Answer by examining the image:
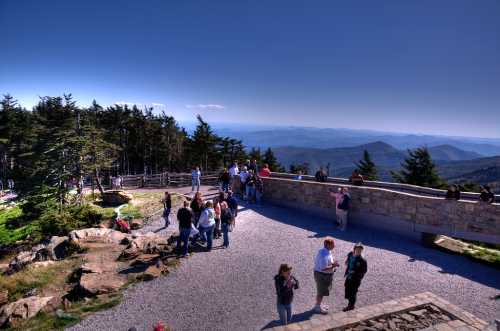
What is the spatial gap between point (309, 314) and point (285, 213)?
806 centimetres

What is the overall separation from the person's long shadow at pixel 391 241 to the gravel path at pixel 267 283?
1.3 inches

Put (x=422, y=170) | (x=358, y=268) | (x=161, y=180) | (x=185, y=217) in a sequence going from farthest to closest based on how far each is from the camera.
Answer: (x=422, y=170) < (x=161, y=180) < (x=185, y=217) < (x=358, y=268)

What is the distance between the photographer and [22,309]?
7809 millimetres

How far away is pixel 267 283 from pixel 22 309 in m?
6.40

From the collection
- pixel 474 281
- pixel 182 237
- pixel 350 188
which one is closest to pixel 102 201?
pixel 182 237

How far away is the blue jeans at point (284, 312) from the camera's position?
6.32m

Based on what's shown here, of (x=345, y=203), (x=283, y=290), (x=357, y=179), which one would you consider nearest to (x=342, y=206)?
(x=345, y=203)

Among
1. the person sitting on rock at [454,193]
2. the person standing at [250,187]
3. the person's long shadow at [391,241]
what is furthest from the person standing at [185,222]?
the person sitting on rock at [454,193]

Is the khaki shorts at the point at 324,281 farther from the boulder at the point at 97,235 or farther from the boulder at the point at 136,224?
the boulder at the point at 136,224

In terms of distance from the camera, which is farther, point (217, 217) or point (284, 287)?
point (217, 217)

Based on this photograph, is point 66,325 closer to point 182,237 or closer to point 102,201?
point 182,237

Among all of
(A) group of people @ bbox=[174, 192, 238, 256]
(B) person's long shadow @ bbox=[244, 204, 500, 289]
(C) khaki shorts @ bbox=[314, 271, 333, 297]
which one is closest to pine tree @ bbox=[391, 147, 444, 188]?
(B) person's long shadow @ bbox=[244, 204, 500, 289]

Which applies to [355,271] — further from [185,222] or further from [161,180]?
[161,180]

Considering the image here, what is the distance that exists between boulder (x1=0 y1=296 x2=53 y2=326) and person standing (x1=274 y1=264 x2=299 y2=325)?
21.1ft
